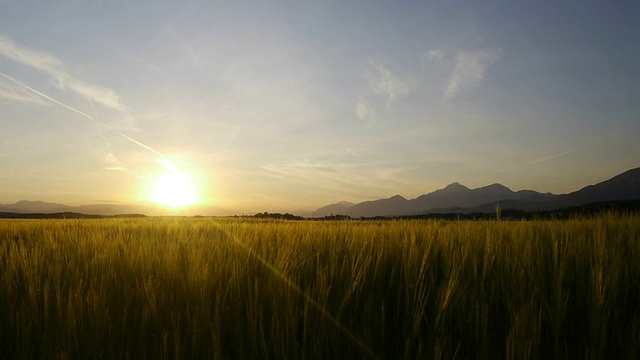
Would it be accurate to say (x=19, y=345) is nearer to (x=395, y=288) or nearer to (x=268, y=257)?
(x=268, y=257)

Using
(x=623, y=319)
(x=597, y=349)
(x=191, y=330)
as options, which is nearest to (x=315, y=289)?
(x=191, y=330)

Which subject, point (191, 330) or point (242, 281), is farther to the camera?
point (242, 281)

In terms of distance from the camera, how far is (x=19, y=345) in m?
1.15

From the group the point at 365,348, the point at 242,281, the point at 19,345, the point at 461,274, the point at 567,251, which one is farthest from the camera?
the point at 567,251

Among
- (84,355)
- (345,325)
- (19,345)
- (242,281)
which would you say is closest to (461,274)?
(345,325)

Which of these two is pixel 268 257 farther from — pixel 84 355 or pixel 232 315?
pixel 84 355

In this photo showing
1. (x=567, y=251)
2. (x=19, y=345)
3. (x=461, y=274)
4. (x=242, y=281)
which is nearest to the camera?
(x=19, y=345)

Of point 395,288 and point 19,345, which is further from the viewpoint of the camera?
point 395,288

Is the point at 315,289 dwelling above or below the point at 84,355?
above

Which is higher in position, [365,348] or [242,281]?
[242,281]

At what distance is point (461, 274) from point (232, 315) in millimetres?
1014

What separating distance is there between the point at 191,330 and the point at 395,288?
33.8 inches

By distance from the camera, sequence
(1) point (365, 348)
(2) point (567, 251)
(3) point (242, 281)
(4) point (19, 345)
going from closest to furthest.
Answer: (1) point (365, 348) → (4) point (19, 345) → (3) point (242, 281) → (2) point (567, 251)

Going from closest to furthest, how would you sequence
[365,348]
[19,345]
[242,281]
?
[365,348], [19,345], [242,281]
